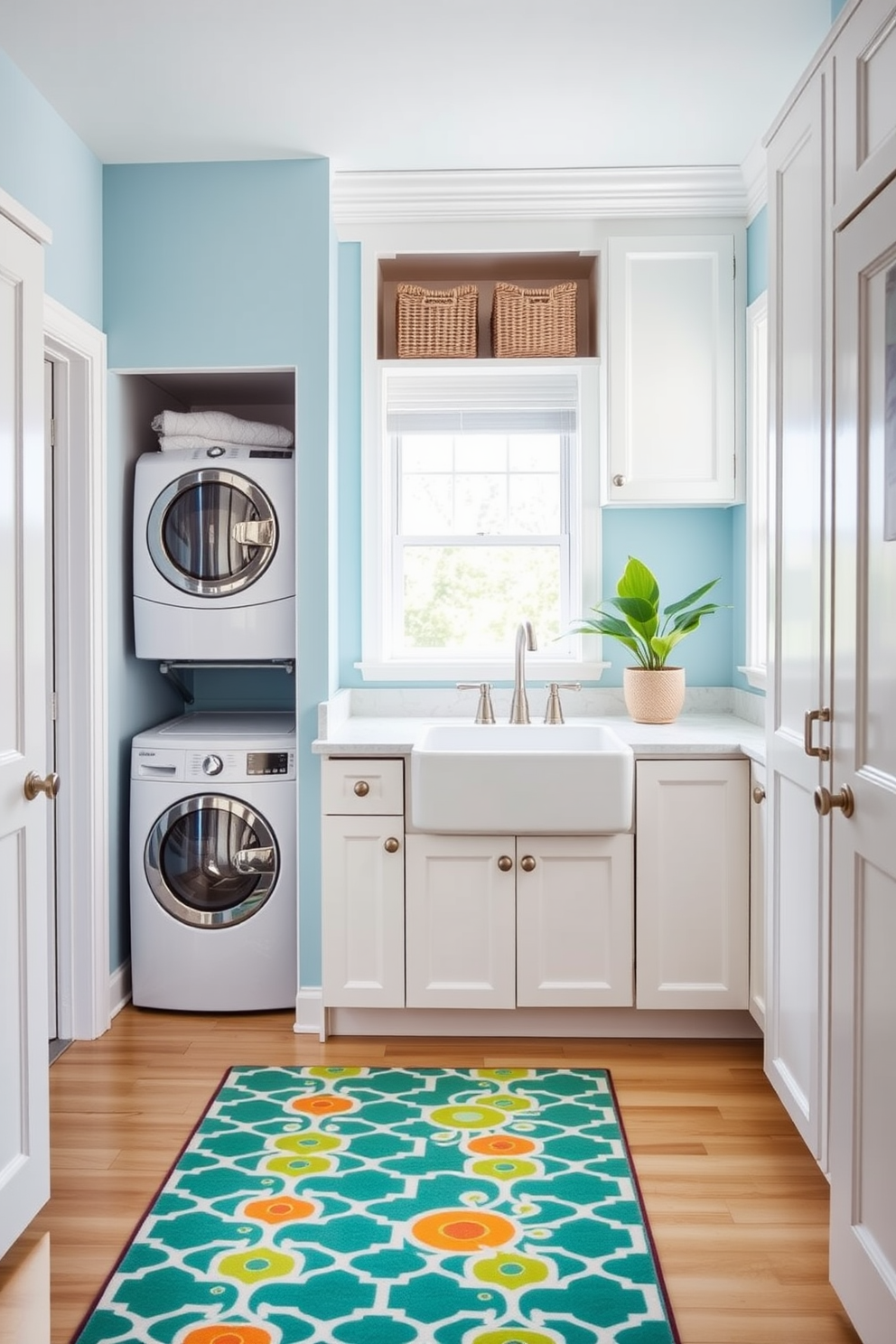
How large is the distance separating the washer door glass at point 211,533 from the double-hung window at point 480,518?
1.68 ft

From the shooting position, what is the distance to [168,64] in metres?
2.81

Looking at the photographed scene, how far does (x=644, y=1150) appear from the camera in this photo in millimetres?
2605

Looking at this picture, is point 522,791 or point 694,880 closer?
point 522,791

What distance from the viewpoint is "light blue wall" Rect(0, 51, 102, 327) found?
2760 millimetres

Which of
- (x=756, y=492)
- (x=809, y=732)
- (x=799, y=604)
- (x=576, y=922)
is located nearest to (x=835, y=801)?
(x=809, y=732)

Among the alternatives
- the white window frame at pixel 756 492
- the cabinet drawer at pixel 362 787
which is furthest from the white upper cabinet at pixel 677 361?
the cabinet drawer at pixel 362 787

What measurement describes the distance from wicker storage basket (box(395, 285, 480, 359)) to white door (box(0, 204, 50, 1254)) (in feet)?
5.26

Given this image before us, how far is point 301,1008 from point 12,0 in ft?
9.03

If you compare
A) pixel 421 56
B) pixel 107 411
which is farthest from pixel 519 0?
pixel 107 411

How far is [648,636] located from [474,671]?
622 mm

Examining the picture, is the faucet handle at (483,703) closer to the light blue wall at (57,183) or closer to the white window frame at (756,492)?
the white window frame at (756,492)

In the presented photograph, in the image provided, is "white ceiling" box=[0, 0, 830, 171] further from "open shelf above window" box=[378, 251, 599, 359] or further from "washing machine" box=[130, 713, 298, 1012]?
"washing machine" box=[130, 713, 298, 1012]

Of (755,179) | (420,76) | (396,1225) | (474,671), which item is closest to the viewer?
(396,1225)

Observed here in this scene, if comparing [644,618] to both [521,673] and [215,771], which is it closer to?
[521,673]
